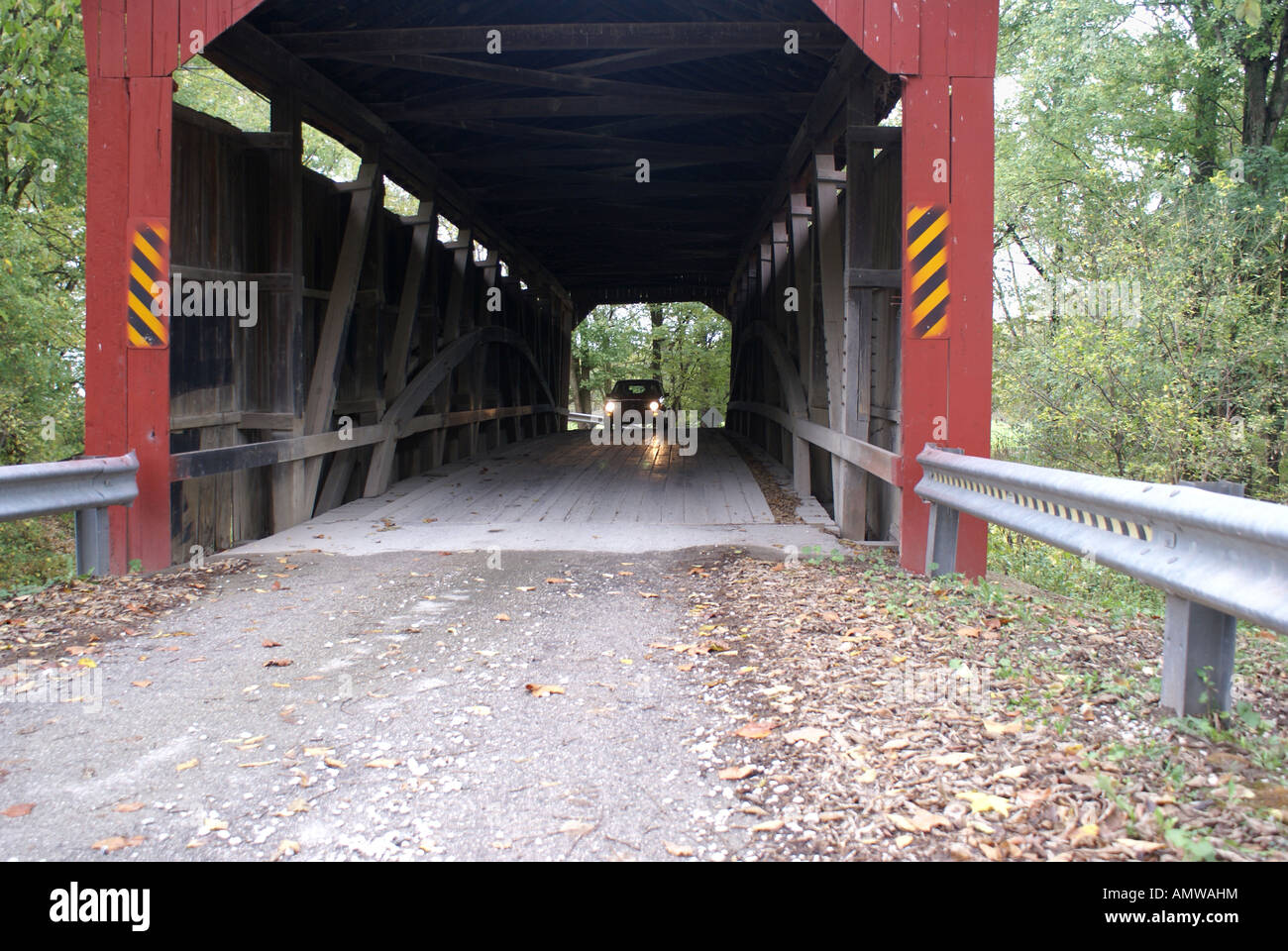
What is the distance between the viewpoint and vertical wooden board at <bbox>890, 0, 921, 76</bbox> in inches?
215

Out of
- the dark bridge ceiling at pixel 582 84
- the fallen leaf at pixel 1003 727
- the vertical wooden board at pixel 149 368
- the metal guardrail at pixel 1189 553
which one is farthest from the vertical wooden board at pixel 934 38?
the vertical wooden board at pixel 149 368

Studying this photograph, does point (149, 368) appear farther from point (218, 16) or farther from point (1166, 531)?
point (1166, 531)

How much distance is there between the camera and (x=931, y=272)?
18.2 ft

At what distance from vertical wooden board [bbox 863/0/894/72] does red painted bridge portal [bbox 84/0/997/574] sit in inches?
1.1

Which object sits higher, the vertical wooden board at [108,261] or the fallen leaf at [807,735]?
the vertical wooden board at [108,261]

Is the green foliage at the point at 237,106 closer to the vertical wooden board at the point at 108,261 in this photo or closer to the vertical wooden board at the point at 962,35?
the vertical wooden board at the point at 108,261

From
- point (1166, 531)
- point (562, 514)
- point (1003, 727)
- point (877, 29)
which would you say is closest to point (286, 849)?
point (1003, 727)

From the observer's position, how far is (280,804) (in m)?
2.54

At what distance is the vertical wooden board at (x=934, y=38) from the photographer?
5469 millimetres

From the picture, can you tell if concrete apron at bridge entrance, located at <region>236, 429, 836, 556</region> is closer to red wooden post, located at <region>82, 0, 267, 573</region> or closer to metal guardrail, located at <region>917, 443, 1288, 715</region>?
red wooden post, located at <region>82, 0, 267, 573</region>

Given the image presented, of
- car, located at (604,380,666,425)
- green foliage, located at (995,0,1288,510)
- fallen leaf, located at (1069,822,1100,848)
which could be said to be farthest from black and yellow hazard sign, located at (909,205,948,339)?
car, located at (604,380,666,425)

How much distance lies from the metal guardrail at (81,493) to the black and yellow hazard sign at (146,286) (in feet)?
2.51
